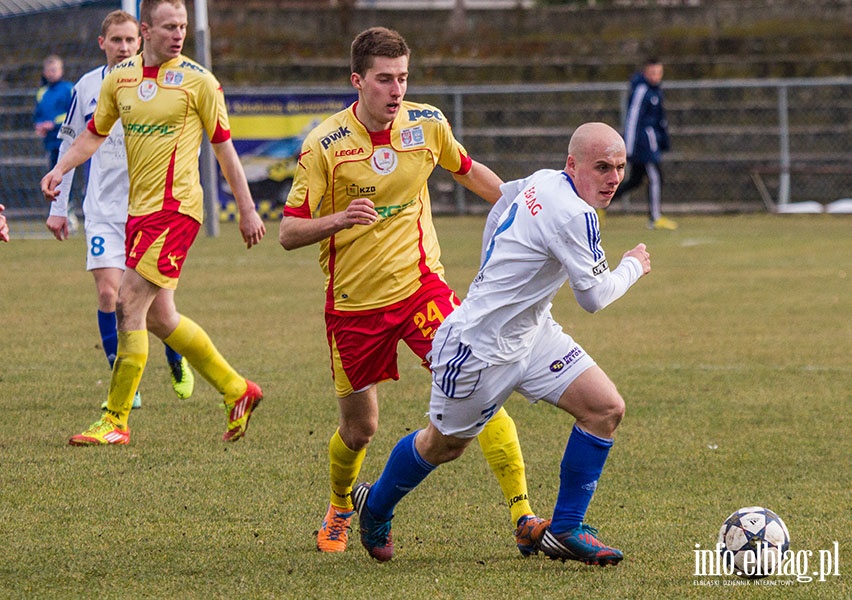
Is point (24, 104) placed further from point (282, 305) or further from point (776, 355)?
point (776, 355)

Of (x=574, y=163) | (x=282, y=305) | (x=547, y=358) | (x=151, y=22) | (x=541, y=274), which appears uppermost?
(x=151, y=22)

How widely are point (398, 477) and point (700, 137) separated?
764 inches

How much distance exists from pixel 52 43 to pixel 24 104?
10.0 ft

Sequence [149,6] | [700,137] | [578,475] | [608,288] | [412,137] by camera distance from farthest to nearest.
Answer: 1. [700,137]
2. [149,6]
3. [412,137]
4. [578,475]
5. [608,288]

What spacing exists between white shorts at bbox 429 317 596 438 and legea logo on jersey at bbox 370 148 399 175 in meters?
0.79

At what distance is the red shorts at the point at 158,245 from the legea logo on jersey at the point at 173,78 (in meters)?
0.66

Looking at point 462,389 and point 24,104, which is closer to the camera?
point 462,389

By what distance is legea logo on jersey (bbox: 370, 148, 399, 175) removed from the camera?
5082 mm

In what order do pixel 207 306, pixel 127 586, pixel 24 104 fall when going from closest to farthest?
pixel 127 586
pixel 207 306
pixel 24 104

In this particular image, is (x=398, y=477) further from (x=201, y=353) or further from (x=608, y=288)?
(x=201, y=353)

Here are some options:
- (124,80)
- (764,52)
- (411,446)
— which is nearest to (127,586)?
(411,446)

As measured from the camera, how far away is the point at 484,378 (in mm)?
4531

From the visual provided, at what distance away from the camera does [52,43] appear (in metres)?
18.5

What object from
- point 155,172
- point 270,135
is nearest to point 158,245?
point 155,172
